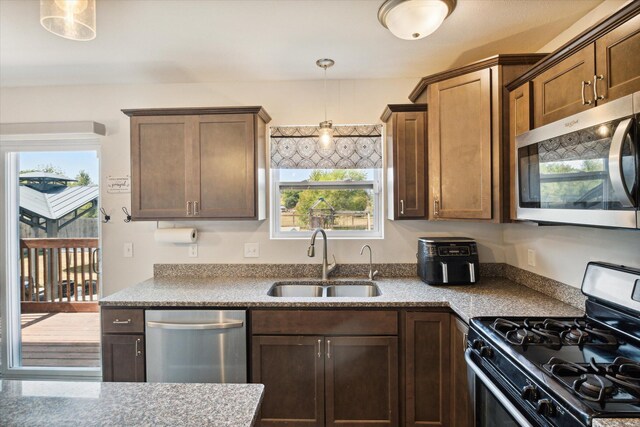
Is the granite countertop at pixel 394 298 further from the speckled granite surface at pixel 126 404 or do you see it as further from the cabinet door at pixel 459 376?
the speckled granite surface at pixel 126 404

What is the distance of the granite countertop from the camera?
6.04ft

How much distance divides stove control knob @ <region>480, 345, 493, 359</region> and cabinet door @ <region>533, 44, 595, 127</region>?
1.05 meters

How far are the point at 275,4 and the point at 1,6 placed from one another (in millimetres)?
1379

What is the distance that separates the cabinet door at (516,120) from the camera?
1805mm

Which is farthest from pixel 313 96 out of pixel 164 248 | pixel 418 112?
pixel 164 248

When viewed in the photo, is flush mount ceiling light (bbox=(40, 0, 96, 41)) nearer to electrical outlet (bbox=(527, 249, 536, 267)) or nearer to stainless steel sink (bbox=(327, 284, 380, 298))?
stainless steel sink (bbox=(327, 284, 380, 298))

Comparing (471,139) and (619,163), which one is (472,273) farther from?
(619,163)

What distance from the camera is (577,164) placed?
134 centimetres

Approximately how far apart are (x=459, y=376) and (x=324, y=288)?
1.03m

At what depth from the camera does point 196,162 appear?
2480 mm

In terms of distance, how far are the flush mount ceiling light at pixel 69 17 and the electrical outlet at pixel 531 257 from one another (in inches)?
103

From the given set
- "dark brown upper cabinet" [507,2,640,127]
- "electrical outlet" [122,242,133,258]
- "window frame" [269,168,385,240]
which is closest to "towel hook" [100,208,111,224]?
"electrical outlet" [122,242,133,258]

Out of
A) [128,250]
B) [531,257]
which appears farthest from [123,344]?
[531,257]

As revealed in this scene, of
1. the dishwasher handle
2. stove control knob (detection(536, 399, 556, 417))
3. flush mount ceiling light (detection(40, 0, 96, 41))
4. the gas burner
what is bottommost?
the dishwasher handle
